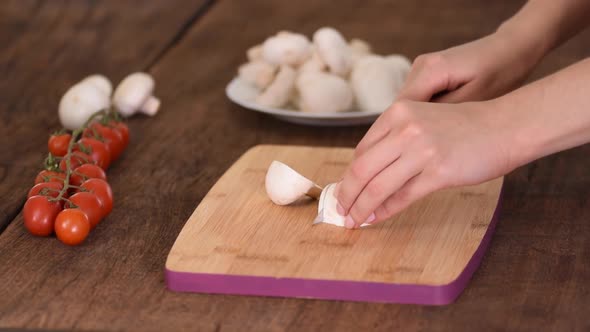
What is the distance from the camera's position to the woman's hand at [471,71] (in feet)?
4.52

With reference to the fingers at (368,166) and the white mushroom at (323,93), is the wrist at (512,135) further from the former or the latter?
the white mushroom at (323,93)

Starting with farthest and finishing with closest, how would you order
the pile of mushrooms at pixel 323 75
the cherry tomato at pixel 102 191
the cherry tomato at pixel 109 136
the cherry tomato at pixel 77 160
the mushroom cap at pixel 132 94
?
the mushroom cap at pixel 132 94, the pile of mushrooms at pixel 323 75, the cherry tomato at pixel 109 136, the cherry tomato at pixel 77 160, the cherry tomato at pixel 102 191

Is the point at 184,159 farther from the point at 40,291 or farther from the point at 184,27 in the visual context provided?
the point at 184,27

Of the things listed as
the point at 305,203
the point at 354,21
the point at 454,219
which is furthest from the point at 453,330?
the point at 354,21

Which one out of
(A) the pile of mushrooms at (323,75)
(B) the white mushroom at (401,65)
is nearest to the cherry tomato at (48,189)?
(A) the pile of mushrooms at (323,75)

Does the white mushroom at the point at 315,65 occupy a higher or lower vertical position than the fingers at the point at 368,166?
lower

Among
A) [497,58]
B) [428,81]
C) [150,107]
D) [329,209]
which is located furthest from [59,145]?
[497,58]

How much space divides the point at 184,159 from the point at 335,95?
30 centimetres

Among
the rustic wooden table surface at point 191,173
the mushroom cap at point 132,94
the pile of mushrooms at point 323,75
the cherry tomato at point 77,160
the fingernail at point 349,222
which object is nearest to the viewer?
the rustic wooden table surface at point 191,173

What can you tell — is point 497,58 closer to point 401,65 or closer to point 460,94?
point 460,94

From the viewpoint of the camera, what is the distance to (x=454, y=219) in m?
1.28

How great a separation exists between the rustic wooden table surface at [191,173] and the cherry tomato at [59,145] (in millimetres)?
65

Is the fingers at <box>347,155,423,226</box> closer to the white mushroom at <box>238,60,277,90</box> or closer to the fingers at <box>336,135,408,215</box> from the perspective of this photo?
the fingers at <box>336,135,408,215</box>

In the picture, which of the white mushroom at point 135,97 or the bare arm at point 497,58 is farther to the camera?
the white mushroom at point 135,97
